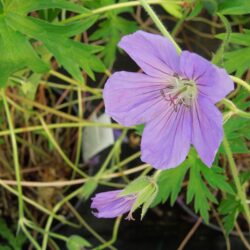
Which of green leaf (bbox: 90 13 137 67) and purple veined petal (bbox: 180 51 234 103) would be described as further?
green leaf (bbox: 90 13 137 67)

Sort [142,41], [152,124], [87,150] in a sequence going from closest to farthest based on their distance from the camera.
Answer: [142,41]
[152,124]
[87,150]

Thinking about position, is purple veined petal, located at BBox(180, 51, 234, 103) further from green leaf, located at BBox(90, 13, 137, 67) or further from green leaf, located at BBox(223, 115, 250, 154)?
green leaf, located at BBox(90, 13, 137, 67)

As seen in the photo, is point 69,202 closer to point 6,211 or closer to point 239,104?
point 6,211

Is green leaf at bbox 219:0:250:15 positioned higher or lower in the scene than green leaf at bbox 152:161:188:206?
higher

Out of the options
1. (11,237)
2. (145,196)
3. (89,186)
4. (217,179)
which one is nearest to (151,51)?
(145,196)

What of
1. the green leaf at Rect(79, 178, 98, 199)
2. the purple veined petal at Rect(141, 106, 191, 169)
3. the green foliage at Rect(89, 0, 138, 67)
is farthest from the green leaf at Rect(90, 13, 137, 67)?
the purple veined petal at Rect(141, 106, 191, 169)

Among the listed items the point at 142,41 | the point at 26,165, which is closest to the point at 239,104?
the point at 142,41

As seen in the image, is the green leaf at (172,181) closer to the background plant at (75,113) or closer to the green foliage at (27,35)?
the background plant at (75,113)

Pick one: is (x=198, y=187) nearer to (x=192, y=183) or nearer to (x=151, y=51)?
(x=192, y=183)
